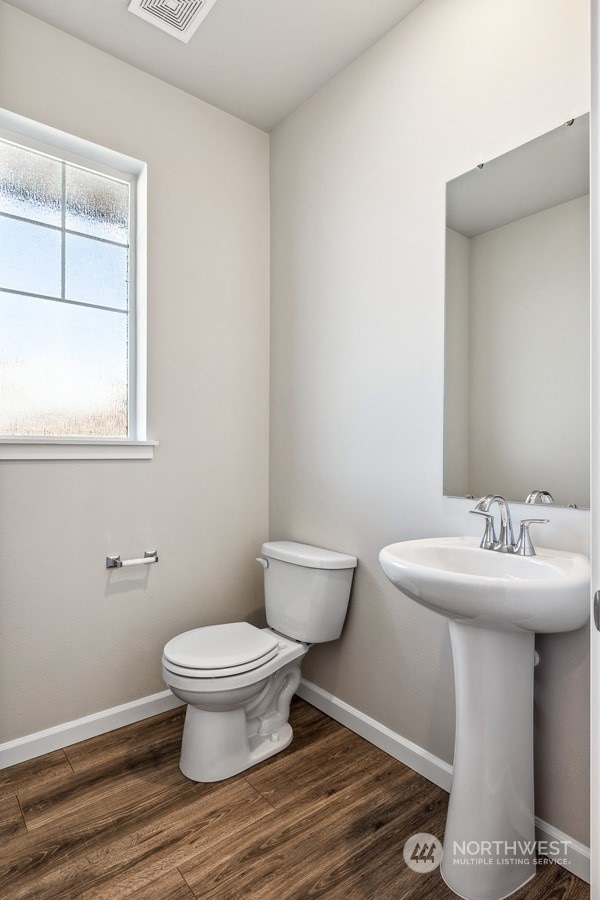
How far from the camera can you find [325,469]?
2148mm

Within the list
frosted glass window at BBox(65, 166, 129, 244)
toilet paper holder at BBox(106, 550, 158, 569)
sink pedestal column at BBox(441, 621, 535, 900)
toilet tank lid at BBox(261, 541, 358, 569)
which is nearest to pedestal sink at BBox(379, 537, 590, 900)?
sink pedestal column at BBox(441, 621, 535, 900)

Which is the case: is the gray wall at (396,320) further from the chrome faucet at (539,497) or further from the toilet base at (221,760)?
the toilet base at (221,760)

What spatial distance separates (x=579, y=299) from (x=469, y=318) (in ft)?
1.11

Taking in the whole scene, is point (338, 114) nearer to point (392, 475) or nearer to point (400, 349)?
point (400, 349)

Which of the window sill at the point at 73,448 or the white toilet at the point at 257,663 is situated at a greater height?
the window sill at the point at 73,448

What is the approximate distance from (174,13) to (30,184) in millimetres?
799

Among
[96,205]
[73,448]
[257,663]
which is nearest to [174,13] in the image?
[96,205]

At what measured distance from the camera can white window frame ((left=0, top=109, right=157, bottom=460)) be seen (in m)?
1.82

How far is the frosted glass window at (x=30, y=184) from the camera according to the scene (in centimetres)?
189

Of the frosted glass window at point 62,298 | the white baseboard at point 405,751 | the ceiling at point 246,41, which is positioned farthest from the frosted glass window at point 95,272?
the white baseboard at point 405,751

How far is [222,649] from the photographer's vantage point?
175 centimetres

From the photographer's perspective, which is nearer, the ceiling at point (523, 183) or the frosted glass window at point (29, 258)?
the ceiling at point (523, 183)

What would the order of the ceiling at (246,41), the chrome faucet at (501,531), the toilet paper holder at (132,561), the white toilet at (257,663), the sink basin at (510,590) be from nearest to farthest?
the sink basin at (510,590) → the chrome faucet at (501,531) → the white toilet at (257,663) → the ceiling at (246,41) → the toilet paper holder at (132,561)

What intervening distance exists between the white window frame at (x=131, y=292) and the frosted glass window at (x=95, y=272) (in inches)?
1.9
